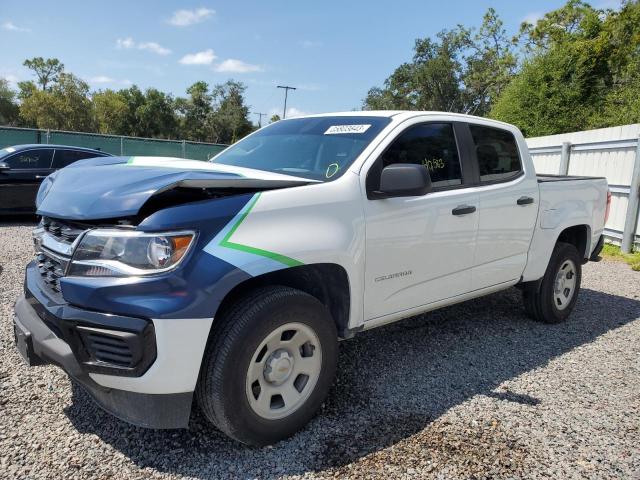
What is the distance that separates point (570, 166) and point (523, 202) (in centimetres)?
751

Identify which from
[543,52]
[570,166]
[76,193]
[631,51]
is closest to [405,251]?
[76,193]

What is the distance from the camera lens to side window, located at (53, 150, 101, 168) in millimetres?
9695

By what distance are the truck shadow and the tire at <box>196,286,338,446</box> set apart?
0.59ft

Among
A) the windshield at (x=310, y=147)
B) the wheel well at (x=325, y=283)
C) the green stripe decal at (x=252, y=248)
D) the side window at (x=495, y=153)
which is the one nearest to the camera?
the green stripe decal at (x=252, y=248)

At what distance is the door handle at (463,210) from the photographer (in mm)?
3504

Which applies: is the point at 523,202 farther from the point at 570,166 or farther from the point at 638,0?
the point at 638,0

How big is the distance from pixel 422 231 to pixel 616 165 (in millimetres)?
7793

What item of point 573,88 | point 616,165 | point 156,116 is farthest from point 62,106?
point 616,165

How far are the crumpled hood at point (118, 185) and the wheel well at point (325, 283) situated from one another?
490mm

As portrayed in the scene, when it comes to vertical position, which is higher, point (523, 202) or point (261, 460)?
point (523, 202)

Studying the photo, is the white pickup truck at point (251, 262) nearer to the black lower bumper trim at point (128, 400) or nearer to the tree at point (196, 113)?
the black lower bumper trim at point (128, 400)

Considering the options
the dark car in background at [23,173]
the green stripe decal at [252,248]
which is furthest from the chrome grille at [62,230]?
the dark car in background at [23,173]

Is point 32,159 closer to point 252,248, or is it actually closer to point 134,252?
point 134,252

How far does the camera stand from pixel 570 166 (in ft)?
34.8
